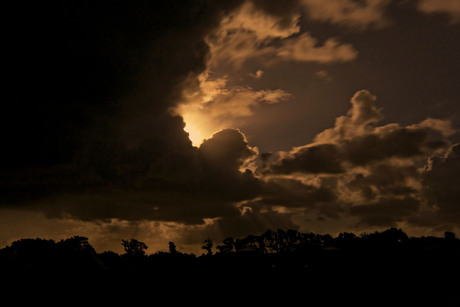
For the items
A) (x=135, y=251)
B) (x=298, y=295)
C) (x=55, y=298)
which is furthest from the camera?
(x=135, y=251)

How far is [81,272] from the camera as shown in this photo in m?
43.5

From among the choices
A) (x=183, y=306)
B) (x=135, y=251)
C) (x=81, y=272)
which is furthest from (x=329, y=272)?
(x=135, y=251)

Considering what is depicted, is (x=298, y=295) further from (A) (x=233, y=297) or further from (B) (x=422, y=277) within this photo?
(B) (x=422, y=277)

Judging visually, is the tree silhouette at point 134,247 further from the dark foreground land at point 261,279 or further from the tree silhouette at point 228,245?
the dark foreground land at point 261,279

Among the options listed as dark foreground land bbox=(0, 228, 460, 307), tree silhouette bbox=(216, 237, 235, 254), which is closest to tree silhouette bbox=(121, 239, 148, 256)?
tree silhouette bbox=(216, 237, 235, 254)

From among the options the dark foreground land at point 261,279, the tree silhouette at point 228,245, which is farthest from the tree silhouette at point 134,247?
the dark foreground land at point 261,279

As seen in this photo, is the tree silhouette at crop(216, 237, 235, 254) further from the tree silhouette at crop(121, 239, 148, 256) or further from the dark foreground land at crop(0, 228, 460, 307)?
the dark foreground land at crop(0, 228, 460, 307)

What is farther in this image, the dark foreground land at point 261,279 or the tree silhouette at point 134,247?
the tree silhouette at point 134,247

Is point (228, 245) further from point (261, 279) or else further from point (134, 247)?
point (261, 279)

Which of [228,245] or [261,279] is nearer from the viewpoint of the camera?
[261,279]

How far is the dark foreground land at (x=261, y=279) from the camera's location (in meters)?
41.4

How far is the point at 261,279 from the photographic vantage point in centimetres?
4425

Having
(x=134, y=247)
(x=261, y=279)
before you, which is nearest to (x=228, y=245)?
(x=134, y=247)

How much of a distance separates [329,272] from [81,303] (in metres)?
24.5
